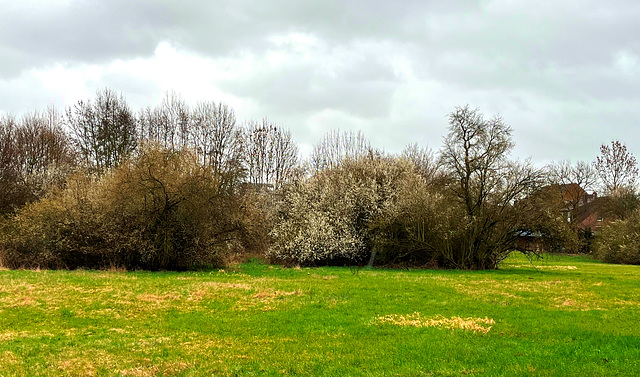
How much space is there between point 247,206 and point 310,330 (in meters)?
21.1

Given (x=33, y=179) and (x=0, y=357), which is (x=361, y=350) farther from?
(x=33, y=179)

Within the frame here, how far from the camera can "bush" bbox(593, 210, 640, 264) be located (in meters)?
46.3

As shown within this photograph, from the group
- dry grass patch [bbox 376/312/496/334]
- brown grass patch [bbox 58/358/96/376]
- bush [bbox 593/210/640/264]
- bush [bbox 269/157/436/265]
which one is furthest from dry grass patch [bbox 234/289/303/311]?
bush [bbox 593/210/640/264]

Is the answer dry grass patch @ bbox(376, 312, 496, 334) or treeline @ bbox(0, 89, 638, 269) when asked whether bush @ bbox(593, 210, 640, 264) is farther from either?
dry grass patch @ bbox(376, 312, 496, 334)

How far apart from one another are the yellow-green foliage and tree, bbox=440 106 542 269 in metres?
16.1

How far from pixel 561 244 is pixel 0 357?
28.8 m

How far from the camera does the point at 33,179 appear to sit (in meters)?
39.4

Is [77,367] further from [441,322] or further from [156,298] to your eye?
[441,322]

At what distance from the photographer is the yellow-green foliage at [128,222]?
26.0 metres

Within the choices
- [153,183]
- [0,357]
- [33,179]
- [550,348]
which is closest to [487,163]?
[153,183]

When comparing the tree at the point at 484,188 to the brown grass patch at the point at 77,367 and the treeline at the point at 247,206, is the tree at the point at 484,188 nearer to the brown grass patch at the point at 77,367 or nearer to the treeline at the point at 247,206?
the treeline at the point at 247,206

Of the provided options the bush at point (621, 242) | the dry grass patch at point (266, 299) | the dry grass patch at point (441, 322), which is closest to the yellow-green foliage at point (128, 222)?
the dry grass patch at point (266, 299)

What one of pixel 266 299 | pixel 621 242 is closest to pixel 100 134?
pixel 266 299

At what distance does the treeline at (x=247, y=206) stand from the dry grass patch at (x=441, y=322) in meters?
17.2
